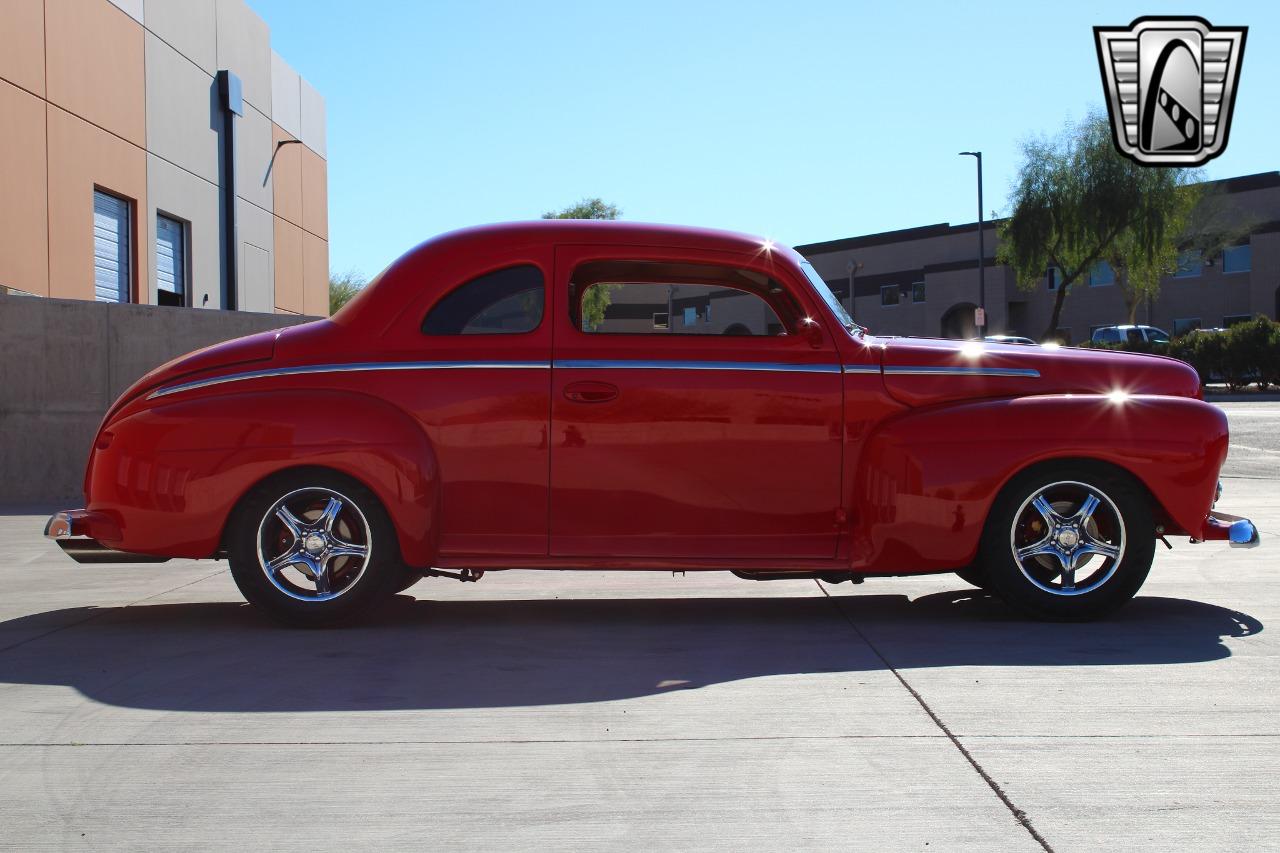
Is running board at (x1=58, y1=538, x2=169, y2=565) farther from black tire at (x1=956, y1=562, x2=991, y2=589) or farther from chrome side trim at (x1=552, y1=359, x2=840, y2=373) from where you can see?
black tire at (x1=956, y1=562, x2=991, y2=589)

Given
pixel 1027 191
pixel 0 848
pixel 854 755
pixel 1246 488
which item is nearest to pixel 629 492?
pixel 854 755

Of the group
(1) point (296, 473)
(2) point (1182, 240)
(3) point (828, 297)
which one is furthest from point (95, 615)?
(2) point (1182, 240)

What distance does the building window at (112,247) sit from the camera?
22.8 metres

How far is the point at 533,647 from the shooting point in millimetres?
5473

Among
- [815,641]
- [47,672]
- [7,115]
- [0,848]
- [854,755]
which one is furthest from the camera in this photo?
[7,115]

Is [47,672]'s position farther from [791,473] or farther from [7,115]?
[7,115]

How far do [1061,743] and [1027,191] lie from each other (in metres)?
48.3

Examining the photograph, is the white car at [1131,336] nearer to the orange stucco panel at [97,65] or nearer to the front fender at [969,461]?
the orange stucco panel at [97,65]

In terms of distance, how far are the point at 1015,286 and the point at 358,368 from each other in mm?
55355

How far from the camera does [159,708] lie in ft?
14.6

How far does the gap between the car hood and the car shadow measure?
1.06 metres

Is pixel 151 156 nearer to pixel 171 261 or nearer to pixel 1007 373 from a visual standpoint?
pixel 171 261

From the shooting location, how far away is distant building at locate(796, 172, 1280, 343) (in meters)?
49.3

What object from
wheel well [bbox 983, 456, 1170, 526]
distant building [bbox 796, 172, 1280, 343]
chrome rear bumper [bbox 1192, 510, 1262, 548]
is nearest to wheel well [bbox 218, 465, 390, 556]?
wheel well [bbox 983, 456, 1170, 526]
